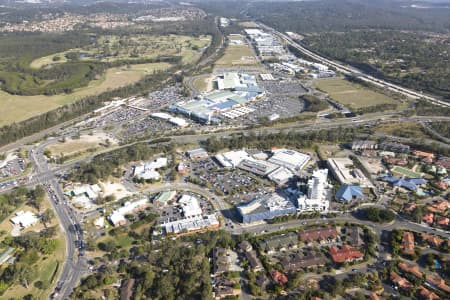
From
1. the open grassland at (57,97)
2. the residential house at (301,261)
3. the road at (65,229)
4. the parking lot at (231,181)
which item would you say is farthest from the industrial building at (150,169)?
the open grassland at (57,97)

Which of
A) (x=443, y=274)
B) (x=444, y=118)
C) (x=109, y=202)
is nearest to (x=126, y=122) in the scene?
(x=109, y=202)

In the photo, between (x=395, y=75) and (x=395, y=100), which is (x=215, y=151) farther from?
(x=395, y=75)

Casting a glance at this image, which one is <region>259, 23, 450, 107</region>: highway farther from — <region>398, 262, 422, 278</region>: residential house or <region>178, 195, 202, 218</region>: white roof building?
<region>178, 195, 202, 218</region>: white roof building

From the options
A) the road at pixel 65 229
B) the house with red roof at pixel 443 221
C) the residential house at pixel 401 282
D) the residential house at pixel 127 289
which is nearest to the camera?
the residential house at pixel 127 289

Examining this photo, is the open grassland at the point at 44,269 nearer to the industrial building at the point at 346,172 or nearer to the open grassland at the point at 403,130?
the industrial building at the point at 346,172

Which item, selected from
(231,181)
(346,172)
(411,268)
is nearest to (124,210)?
(231,181)

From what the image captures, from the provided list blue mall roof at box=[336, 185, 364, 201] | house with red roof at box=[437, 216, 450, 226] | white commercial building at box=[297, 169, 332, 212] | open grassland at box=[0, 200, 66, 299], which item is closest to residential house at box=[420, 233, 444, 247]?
house with red roof at box=[437, 216, 450, 226]
